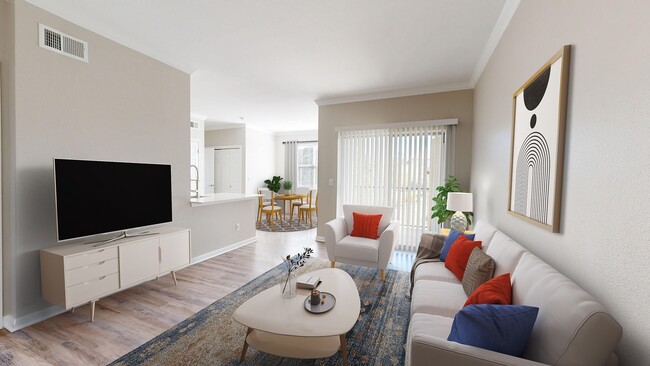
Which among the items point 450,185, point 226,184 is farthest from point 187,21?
point 226,184

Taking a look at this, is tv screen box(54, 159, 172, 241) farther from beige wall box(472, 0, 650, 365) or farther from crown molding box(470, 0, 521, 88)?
crown molding box(470, 0, 521, 88)

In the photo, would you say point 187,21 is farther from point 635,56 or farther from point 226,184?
point 226,184

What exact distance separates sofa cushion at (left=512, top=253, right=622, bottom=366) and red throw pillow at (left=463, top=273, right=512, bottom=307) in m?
0.09

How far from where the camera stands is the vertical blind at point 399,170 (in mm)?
4246

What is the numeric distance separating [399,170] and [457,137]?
1.04 m

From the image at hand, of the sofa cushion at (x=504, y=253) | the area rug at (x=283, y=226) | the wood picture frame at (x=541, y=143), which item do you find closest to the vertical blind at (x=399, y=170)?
the area rug at (x=283, y=226)

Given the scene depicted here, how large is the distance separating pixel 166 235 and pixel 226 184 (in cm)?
506

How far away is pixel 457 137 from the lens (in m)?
4.09

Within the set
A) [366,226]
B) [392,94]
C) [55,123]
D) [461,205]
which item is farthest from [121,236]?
[392,94]

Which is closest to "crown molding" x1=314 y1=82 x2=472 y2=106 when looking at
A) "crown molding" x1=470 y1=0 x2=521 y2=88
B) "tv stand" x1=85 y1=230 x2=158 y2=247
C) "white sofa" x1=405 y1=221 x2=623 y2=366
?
"crown molding" x1=470 y1=0 x2=521 y2=88

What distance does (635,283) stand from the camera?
904mm

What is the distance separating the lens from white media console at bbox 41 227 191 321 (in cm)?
213

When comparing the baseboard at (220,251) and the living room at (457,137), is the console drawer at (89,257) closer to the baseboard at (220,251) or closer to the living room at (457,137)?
the living room at (457,137)

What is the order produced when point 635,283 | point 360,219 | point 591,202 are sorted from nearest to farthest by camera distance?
point 635,283
point 591,202
point 360,219
